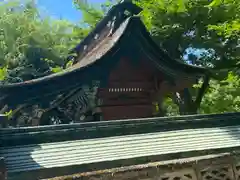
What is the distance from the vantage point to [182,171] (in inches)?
153

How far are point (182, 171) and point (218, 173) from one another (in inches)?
20.6

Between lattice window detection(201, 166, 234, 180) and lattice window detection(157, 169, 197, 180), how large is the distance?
0.15m

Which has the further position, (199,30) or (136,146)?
(199,30)

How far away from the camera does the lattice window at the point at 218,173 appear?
3.98m

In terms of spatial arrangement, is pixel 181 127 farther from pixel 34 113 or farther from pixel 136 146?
pixel 34 113

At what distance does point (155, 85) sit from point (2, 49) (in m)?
14.4

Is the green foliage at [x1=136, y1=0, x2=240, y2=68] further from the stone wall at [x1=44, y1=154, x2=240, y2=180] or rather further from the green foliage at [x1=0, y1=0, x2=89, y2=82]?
the stone wall at [x1=44, y1=154, x2=240, y2=180]

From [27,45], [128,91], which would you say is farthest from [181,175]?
[27,45]

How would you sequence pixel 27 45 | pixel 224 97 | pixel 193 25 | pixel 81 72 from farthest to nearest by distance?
pixel 27 45 < pixel 193 25 < pixel 224 97 < pixel 81 72

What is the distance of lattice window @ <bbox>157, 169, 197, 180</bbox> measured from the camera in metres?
3.79

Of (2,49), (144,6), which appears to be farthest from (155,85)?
(2,49)

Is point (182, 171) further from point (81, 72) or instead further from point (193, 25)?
point (193, 25)

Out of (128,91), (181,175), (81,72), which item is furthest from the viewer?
(128,91)

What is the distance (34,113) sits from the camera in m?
7.25
